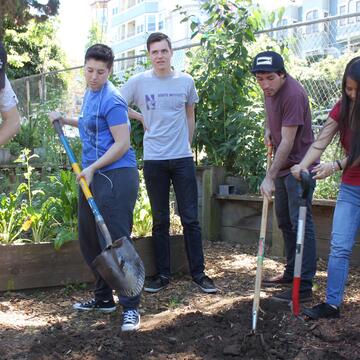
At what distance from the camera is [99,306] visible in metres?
3.93

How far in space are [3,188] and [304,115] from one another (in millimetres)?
3564

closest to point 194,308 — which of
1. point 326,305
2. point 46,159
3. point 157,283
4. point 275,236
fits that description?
point 157,283

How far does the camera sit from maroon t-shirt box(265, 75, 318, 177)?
387 centimetres

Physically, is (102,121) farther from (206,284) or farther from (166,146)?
(206,284)

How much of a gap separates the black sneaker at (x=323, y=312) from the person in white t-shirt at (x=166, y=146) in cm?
109

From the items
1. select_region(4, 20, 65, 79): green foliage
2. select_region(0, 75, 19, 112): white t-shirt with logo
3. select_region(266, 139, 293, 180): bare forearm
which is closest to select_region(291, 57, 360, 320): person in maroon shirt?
select_region(266, 139, 293, 180): bare forearm

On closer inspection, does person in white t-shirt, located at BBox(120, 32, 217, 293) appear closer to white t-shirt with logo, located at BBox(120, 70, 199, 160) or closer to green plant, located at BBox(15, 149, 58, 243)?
white t-shirt with logo, located at BBox(120, 70, 199, 160)

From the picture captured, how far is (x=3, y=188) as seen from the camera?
20.1 feet

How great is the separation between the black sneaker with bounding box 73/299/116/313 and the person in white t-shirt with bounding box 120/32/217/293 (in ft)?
1.89

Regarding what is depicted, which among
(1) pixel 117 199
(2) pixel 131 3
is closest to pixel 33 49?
(1) pixel 117 199

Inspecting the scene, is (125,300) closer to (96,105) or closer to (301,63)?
(96,105)

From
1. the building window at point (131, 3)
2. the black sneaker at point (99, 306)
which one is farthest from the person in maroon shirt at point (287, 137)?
the building window at point (131, 3)

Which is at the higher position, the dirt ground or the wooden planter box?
the wooden planter box

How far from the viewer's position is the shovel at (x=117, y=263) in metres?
3.26
